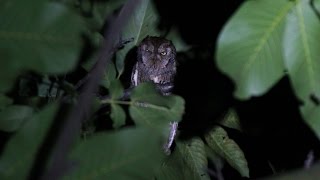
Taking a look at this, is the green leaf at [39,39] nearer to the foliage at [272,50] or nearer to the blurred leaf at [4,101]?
the foliage at [272,50]

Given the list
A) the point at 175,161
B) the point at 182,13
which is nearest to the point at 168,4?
the point at 182,13

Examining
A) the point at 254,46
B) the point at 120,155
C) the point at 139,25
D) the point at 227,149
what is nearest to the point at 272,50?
the point at 254,46

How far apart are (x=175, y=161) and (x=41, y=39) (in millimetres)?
1187

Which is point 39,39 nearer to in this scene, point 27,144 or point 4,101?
point 27,144

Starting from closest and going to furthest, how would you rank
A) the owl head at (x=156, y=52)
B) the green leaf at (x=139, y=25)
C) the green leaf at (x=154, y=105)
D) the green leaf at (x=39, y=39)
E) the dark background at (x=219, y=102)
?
1. the green leaf at (x=39, y=39)
2. the green leaf at (x=154, y=105)
3. the dark background at (x=219, y=102)
4. the green leaf at (x=139, y=25)
5. the owl head at (x=156, y=52)

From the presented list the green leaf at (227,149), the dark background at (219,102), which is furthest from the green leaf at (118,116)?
the green leaf at (227,149)

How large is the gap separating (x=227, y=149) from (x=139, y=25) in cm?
61

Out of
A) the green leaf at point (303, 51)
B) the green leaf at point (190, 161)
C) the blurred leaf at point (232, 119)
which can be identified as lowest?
the green leaf at point (190, 161)

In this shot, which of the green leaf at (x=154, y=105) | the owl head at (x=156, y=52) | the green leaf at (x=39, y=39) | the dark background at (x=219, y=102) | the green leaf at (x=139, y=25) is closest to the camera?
the green leaf at (x=39, y=39)

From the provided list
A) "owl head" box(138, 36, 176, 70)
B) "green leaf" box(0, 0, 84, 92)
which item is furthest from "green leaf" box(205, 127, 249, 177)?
"green leaf" box(0, 0, 84, 92)

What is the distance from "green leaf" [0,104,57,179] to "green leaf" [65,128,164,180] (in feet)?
0.18

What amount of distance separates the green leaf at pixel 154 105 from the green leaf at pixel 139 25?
948mm

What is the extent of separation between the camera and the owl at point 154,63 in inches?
96.7

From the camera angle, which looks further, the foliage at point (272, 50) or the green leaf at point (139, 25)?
the green leaf at point (139, 25)
